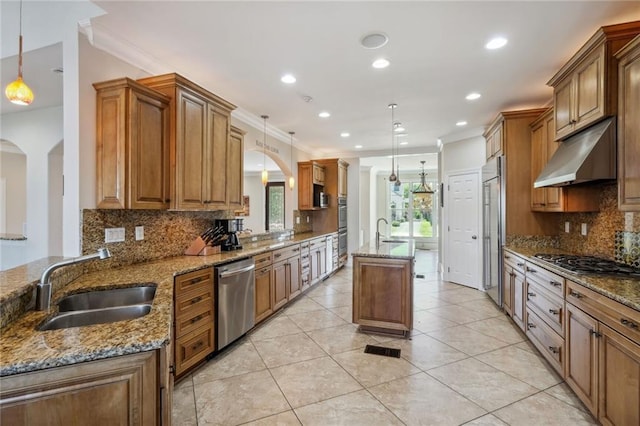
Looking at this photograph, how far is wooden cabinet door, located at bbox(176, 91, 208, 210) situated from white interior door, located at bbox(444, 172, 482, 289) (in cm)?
449

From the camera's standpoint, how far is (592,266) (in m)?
2.49

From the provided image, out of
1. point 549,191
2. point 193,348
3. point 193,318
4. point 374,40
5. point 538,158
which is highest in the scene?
point 374,40

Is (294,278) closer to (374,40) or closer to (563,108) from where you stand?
(374,40)

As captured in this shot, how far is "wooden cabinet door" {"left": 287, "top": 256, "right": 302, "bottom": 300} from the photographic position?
14.8ft

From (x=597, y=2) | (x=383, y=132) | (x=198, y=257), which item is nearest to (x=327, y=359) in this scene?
(x=198, y=257)

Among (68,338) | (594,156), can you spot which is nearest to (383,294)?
(594,156)

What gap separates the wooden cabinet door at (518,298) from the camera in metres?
3.33

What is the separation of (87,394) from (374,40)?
289 centimetres

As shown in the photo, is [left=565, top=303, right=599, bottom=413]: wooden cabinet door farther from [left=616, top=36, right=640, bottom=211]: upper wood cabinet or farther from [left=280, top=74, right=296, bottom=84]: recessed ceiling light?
[left=280, top=74, right=296, bottom=84]: recessed ceiling light

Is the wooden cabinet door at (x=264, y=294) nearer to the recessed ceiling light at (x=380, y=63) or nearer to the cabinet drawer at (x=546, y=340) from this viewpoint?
the recessed ceiling light at (x=380, y=63)

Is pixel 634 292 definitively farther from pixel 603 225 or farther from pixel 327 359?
pixel 327 359

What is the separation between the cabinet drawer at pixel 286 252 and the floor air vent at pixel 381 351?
→ 5.34 feet

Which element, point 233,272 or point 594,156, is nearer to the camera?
point 594,156

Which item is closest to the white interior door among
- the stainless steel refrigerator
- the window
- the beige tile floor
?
the stainless steel refrigerator
